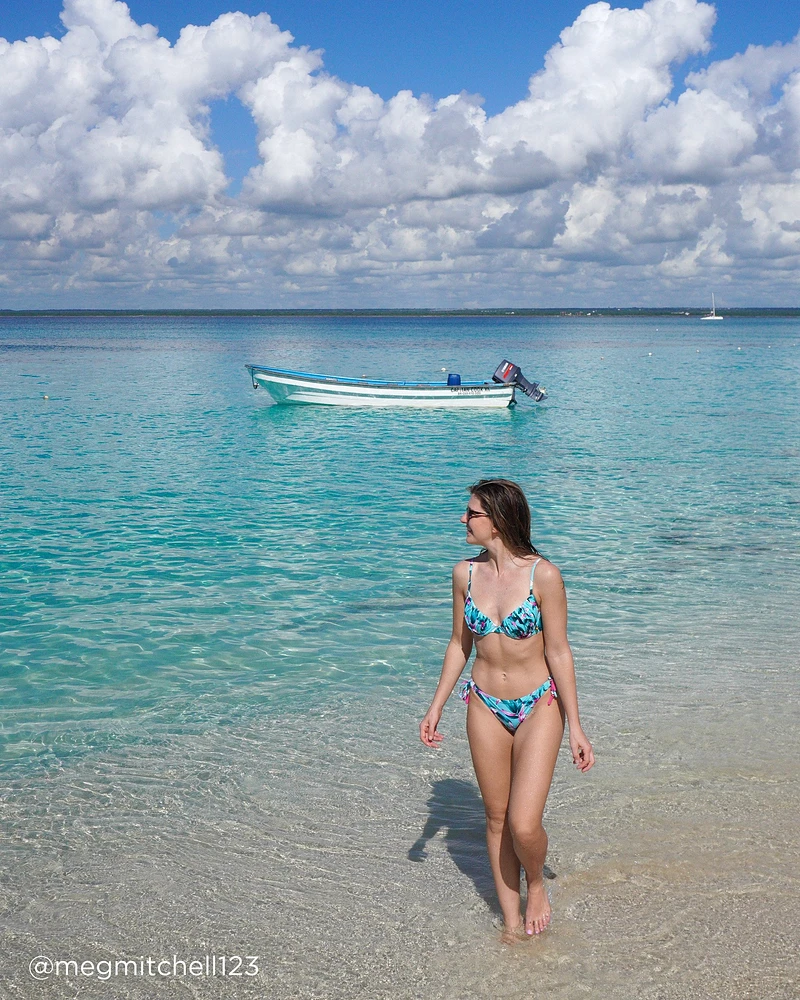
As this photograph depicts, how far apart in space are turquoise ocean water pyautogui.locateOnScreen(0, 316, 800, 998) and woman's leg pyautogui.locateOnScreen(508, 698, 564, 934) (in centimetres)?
61

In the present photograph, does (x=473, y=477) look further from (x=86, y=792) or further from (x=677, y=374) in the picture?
(x=677, y=374)

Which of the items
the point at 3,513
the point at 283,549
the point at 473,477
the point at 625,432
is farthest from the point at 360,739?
the point at 625,432

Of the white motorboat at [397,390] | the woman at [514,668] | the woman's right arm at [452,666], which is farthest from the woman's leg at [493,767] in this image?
the white motorboat at [397,390]

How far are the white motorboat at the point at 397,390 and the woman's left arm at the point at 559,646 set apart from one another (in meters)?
29.5

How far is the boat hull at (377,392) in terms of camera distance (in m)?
33.4

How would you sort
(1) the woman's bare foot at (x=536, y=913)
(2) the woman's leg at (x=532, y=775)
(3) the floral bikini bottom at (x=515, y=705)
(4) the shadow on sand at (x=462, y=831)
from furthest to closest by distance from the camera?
(4) the shadow on sand at (x=462, y=831)
(1) the woman's bare foot at (x=536, y=913)
(3) the floral bikini bottom at (x=515, y=705)
(2) the woman's leg at (x=532, y=775)

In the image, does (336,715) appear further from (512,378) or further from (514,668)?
(512,378)

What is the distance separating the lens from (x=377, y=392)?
112 feet

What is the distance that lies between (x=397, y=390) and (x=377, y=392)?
0.88m

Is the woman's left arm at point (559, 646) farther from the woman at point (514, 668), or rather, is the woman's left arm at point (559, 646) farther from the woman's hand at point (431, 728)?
the woman's hand at point (431, 728)

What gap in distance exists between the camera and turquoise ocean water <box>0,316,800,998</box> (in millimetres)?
4402

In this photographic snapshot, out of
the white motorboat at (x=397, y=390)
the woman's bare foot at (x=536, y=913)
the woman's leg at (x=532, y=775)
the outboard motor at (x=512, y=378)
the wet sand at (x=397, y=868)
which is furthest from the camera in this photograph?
the outboard motor at (x=512, y=378)

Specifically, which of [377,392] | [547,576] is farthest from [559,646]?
[377,392]

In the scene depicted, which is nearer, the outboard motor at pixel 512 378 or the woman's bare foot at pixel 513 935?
the woman's bare foot at pixel 513 935
